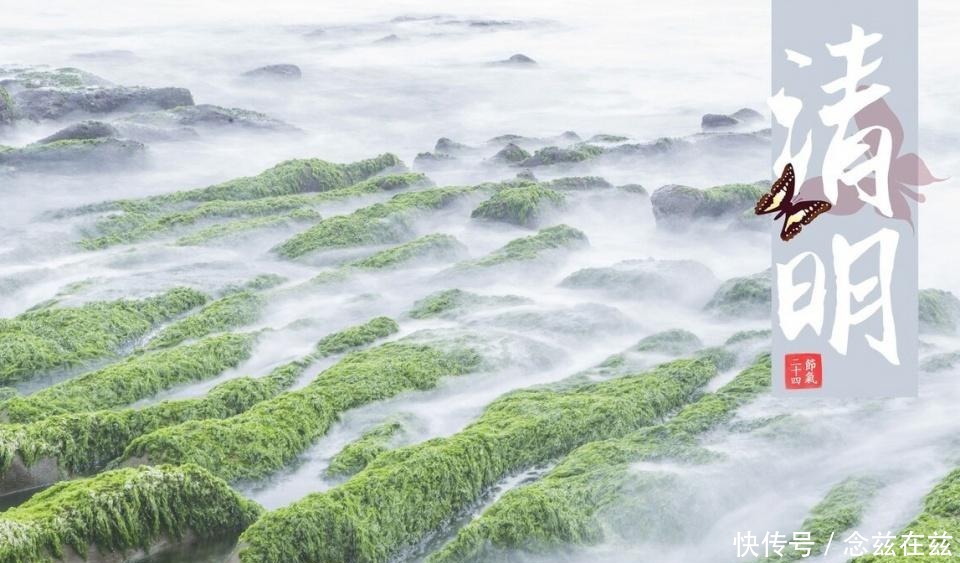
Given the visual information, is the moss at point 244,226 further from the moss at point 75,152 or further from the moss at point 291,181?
the moss at point 75,152

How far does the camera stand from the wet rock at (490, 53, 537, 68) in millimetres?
31516

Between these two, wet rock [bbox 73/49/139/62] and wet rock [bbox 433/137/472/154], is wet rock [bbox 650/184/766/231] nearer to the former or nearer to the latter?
wet rock [bbox 433/137/472/154]

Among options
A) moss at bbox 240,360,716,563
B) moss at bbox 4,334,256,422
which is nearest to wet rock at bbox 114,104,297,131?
moss at bbox 4,334,256,422

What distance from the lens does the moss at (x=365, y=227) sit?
1382 centimetres

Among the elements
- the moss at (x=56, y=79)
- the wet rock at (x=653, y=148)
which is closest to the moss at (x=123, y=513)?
the wet rock at (x=653, y=148)

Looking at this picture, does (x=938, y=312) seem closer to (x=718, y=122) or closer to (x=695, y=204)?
(x=695, y=204)

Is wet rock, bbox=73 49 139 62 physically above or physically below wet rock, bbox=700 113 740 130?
above

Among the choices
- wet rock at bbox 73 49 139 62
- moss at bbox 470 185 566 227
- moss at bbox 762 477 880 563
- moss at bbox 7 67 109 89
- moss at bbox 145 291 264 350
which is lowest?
moss at bbox 762 477 880 563

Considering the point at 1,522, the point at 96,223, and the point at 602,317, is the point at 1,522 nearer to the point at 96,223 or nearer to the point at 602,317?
the point at 602,317

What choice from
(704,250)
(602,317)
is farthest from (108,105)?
(602,317)

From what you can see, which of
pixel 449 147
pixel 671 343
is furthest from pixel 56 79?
pixel 671 343

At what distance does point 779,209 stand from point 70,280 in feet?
26.1

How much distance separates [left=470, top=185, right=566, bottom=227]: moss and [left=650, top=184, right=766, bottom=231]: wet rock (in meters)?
1.49

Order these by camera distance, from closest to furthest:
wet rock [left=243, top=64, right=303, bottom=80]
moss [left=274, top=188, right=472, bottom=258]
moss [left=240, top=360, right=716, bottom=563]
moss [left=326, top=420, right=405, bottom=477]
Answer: moss [left=240, top=360, right=716, bottom=563], moss [left=326, top=420, right=405, bottom=477], moss [left=274, top=188, right=472, bottom=258], wet rock [left=243, top=64, right=303, bottom=80]
